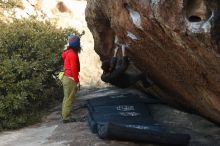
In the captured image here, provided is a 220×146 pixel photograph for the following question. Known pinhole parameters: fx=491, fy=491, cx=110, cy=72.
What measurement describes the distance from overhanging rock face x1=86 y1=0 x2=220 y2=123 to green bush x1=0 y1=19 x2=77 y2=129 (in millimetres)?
1676

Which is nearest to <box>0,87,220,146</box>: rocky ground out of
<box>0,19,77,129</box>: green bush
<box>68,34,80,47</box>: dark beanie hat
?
<box>0,19,77,129</box>: green bush

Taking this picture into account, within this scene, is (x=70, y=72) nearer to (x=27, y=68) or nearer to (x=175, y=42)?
(x=27, y=68)

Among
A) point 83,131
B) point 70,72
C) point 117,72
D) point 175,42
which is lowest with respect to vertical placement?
point 83,131

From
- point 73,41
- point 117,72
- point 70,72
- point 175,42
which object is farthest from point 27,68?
point 175,42

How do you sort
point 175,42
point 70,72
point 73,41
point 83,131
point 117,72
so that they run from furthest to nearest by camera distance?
point 70,72
point 73,41
point 83,131
point 117,72
point 175,42

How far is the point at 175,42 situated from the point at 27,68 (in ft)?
18.3

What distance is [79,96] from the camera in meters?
14.3

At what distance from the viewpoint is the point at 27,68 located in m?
12.0

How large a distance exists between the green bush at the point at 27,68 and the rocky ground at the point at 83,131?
0.60m

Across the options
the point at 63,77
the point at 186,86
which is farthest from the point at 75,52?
A: the point at 186,86

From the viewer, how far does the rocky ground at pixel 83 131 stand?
8.99 meters

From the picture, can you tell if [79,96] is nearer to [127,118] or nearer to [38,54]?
[38,54]

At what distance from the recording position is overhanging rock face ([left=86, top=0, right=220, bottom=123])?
6417mm

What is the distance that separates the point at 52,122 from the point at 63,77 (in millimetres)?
1261
